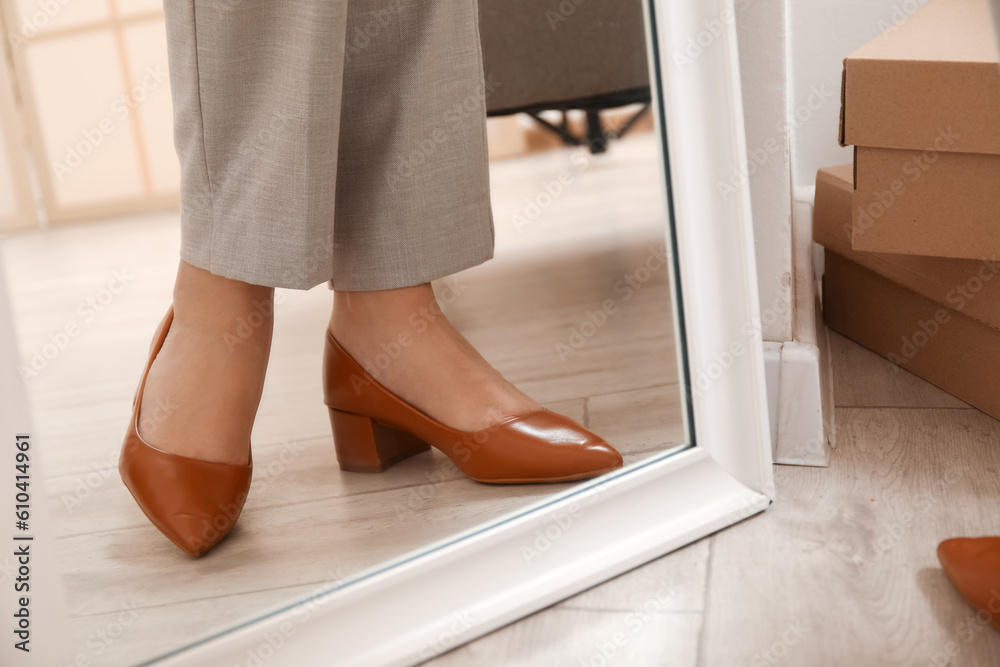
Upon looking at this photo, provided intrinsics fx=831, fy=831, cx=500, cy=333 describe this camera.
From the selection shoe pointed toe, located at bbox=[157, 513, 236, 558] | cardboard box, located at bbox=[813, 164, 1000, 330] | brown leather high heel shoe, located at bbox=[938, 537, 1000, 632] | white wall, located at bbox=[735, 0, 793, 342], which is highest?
white wall, located at bbox=[735, 0, 793, 342]

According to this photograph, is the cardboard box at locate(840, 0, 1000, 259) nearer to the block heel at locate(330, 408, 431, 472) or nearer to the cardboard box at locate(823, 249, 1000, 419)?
the cardboard box at locate(823, 249, 1000, 419)

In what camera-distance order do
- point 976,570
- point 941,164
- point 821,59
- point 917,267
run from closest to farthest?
point 976,570 → point 941,164 → point 917,267 → point 821,59

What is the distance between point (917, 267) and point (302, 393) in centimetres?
51

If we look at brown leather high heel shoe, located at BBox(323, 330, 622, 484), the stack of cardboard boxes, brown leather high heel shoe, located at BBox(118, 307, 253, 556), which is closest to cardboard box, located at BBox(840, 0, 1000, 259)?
the stack of cardboard boxes

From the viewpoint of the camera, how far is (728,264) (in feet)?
1.67

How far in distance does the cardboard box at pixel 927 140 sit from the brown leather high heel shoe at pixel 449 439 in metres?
0.23

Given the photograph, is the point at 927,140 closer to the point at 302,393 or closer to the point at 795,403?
the point at 795,403

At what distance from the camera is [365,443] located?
→ 0.61m

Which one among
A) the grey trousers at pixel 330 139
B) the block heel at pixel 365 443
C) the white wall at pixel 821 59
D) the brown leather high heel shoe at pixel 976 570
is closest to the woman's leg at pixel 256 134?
the grey trousers at pixel 330 139

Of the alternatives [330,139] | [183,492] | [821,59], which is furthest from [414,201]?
[821,59]

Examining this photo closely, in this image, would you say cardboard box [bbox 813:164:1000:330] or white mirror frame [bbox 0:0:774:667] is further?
cardboard box [bbox 813:164:1000:330]

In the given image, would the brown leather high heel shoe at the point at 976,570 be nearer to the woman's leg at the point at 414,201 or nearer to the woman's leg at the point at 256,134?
the woman's leg at the point at 414,201

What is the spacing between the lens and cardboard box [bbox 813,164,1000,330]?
23.0 inches

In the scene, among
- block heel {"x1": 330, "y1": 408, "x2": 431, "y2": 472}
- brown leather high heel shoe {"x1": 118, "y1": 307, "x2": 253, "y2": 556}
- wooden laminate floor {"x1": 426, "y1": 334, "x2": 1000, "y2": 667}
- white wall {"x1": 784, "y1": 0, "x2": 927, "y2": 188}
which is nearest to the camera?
wooden laminate floor {"x1": 426, "y1": 334, "x2": 1000, "y2": 667}
